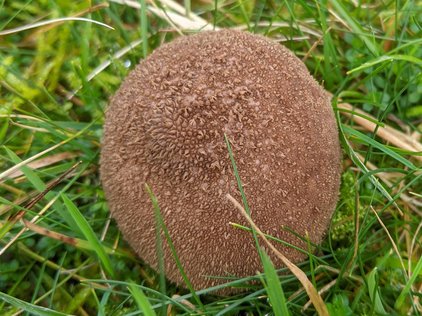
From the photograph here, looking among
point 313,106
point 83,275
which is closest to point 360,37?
point 313,106

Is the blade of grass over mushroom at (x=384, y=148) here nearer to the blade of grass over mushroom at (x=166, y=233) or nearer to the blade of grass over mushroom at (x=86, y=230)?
the blade of grass over mushroom at (x=166, y=233)

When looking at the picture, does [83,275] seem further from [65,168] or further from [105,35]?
[105,35]

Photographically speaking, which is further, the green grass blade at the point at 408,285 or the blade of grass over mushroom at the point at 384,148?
the blade of grass over mushroom at the point at 384,148

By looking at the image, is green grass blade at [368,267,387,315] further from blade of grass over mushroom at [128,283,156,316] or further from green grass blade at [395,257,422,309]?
blade of grass over mushroom at [128,283,156,316]

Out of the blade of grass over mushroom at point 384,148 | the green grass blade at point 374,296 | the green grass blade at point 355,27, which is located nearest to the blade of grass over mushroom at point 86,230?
the green grass blade at point 374,296

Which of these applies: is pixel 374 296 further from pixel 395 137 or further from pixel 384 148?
pixel 395 137

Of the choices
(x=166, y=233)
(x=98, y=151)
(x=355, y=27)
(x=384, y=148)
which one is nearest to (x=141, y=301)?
(x=166, y=233)

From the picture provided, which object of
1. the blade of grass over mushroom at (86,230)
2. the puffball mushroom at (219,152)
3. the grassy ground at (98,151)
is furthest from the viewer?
the grassy ground at (98,151)
